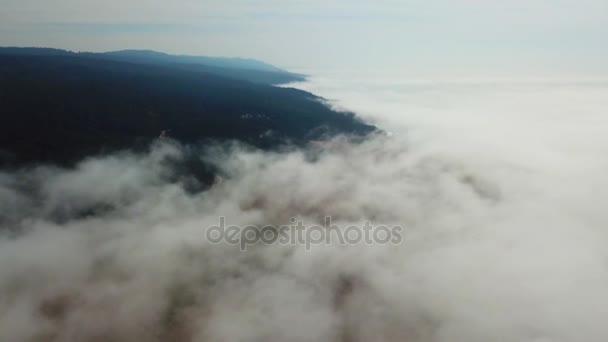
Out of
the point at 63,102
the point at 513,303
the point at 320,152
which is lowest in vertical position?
the point at 513,303

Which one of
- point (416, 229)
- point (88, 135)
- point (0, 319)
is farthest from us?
point (88, 135)

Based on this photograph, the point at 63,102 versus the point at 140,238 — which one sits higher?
the point at 63,102

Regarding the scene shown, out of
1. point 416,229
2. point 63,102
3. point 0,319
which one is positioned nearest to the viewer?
point 0,319

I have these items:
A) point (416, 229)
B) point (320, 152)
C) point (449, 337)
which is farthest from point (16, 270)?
point (320, 152)

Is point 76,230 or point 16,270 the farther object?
point 76,230

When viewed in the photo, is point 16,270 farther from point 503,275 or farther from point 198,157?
point 503,275

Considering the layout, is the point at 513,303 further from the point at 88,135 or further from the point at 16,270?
the point at 88,135

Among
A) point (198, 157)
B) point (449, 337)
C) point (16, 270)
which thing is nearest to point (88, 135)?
point (198, 157)

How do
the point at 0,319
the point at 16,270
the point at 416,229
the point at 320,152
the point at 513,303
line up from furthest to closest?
the point at 320,152
the point at 416,229
the point at 513,303
the point at 16,270
the point at 0,319

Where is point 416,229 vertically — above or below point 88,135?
below
